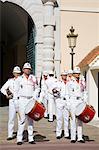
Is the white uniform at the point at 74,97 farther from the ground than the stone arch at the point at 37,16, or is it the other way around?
the stone arch at the point at 37,16

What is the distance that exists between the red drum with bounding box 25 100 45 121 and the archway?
7688 mm

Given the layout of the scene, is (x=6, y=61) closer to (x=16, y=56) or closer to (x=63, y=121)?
(x=16, y=56)

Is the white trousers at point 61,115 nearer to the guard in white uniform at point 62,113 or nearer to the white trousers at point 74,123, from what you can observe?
the guard in white uniform at point 62,113

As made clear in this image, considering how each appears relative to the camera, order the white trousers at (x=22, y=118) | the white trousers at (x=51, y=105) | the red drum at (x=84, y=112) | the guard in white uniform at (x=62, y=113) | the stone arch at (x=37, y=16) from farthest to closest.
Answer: the stone arch at (x=37, y=16) → the white trousers at (x=51, y=105) → the guard in white uniform at (x=62, y=113) → the red drum at (x=84, y=112) → the white trousers at (x=22, y=118)

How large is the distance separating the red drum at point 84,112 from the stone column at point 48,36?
6688 mm

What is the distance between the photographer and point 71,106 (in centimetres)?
968

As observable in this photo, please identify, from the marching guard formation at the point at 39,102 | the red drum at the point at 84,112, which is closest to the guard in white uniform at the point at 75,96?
the marching guard formation at the point at 39,102

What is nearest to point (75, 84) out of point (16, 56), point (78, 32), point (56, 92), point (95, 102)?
point (56, 92)

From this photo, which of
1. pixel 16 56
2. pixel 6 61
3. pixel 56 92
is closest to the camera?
pixel 56 92

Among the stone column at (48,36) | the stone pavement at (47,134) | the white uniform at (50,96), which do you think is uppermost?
the stone column at (48,36)

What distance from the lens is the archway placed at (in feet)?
57.9

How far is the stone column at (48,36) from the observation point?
16125 mm

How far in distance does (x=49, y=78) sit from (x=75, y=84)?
3464mm

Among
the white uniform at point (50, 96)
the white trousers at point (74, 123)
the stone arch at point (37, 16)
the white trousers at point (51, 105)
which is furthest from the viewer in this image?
the stone arch at point (37, 16)
